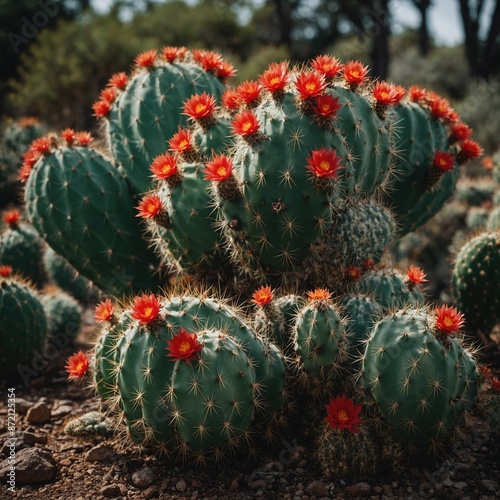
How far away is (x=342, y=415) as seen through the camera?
281 cm

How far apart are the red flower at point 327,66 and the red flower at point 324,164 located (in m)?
0.55

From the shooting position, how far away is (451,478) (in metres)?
2.94

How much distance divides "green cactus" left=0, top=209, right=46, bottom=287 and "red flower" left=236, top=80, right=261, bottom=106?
3.02 m

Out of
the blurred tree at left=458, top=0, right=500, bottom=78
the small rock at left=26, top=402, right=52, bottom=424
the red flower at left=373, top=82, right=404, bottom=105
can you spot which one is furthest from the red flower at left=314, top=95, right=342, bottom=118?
the blurred tree at left=458, top=0, right=500, bottom=78

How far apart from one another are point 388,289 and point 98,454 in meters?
1.78

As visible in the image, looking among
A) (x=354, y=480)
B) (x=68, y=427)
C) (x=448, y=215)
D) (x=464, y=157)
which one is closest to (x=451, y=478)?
(x=354, y=480)

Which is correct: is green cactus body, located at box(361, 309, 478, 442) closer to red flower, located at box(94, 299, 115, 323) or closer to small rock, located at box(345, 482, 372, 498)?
small rock, located at box(345, 482, 372, 498)

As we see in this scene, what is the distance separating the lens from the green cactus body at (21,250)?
5590 millimetres

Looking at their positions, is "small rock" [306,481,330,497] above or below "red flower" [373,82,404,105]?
below

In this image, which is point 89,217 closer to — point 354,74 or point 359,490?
point 354,74

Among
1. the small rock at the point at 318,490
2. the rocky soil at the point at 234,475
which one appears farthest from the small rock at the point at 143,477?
the small rock at the point at 318,490

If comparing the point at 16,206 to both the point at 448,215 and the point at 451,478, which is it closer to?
the point at 448,215

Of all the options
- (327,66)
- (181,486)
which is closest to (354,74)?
(327,66)

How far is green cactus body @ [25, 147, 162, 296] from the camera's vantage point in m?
4.00
